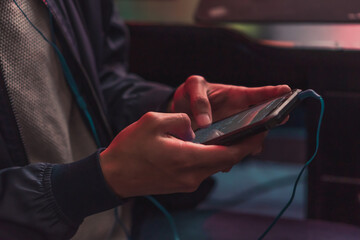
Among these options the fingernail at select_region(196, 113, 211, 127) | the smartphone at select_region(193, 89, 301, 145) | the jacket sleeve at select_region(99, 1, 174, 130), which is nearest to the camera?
the smartphone at select_region(193, 89, 301, 145)

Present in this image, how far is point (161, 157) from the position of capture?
445 mm

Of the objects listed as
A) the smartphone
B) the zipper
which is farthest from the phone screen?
the zipper

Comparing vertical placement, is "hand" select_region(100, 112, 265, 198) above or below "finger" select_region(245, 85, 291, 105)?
below

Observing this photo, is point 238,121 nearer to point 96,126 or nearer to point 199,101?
point 199,101

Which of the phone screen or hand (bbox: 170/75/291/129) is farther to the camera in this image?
hand (bbox: 170/75/291/129)

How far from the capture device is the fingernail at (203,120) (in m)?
0.53

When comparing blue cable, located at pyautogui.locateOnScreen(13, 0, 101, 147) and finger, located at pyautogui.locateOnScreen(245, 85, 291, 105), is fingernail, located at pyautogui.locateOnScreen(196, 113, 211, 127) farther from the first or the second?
blue cable, located at pyautogui.locateOnScreen(13, 0, 101, 147)

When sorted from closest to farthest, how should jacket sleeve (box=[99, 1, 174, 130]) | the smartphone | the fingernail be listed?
the smartphone, the fingernail, jacket sleeve (box=[99, 1, 174, 130])

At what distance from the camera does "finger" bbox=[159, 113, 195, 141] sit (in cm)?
45

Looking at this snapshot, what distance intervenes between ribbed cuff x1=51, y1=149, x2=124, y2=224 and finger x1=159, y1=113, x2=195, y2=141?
0.29ft

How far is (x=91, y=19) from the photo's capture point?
74cm

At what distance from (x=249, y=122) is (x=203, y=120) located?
11 centimetres

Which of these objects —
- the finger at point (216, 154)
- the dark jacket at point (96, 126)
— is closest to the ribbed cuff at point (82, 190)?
the dark jacket at point (96, 126)

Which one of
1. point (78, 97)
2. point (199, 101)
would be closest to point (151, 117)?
point (199, 101)
